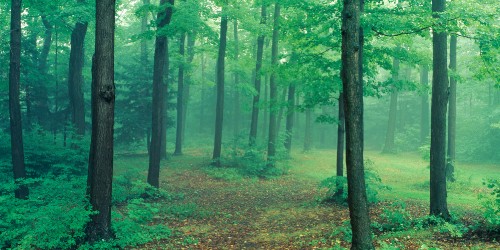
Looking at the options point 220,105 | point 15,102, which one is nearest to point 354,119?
point 15,102

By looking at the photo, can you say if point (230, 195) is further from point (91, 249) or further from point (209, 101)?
point (209, 101)

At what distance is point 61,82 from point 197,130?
23.2m

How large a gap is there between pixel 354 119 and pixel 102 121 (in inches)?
209

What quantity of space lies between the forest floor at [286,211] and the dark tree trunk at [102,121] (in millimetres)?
Answer: 1422

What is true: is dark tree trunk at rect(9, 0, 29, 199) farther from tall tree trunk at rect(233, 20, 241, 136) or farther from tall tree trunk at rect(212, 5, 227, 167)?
tall tree trunk at rect(233, 20, 241, 136)

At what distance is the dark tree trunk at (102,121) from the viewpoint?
26.5ft

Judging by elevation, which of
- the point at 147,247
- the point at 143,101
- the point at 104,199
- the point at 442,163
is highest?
the point at 143,101

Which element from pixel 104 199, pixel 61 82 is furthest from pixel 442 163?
pixel 61 82

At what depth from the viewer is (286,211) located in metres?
13.4

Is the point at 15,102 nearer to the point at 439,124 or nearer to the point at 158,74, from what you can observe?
the point at 158,74

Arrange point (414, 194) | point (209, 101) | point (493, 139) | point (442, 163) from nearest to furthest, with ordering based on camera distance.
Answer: point (442, 163), point (414, 194), point (493, 139), point (209, 101)

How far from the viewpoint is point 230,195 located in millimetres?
16484

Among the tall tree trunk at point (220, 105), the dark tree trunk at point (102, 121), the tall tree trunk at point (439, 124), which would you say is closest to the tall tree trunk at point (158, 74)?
the dark tree trunk at point (102, 121)

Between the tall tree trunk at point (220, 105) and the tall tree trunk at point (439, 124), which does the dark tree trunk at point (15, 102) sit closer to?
the tall tree trunk at point (220, 105)
